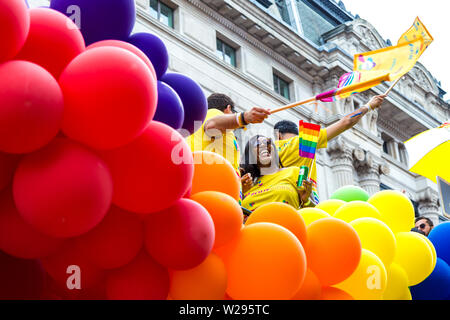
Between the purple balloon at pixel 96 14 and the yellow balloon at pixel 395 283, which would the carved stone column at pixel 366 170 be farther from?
the purple balloon at pixel 96 14

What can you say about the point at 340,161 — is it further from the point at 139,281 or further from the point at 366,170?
the point at 139,281

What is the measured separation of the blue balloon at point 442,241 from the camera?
138 inches

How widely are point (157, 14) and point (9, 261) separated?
10479 mm

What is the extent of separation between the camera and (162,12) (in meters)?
11.9

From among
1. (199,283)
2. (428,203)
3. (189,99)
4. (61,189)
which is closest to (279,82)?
(428,203)

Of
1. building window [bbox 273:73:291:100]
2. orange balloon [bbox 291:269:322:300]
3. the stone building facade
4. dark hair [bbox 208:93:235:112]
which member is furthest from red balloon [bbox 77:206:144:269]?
building window [bbox 273:73:291:100]

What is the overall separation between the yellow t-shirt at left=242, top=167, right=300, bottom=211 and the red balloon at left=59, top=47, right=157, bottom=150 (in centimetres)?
198

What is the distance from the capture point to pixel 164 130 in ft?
6.09

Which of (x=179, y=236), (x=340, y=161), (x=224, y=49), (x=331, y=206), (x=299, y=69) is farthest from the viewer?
(x=299, y=69)

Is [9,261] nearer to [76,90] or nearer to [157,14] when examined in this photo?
[76,90]

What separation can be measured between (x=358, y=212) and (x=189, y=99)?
→ 4.14 ft

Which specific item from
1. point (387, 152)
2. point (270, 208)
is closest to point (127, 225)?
point (270, 208)

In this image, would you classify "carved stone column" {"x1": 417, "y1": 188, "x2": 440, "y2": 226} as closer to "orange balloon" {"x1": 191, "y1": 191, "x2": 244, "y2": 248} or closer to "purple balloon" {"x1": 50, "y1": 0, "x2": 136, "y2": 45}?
"orange balloon" {"x1": 191, "y1": 191, "x2": 244, "y2": 248}

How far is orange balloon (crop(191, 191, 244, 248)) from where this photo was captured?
6.79ft
